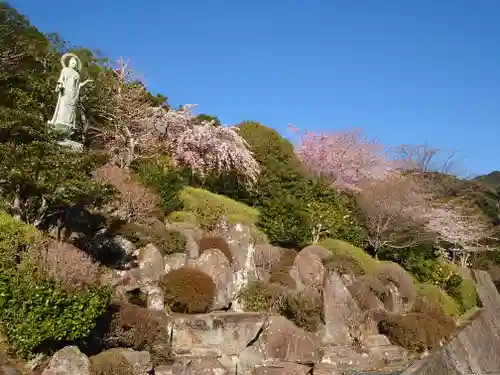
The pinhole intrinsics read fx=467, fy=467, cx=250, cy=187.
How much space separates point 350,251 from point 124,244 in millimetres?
9612

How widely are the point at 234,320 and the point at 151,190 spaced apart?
19.3ft

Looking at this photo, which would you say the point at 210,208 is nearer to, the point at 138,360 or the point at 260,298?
the point at 260,298

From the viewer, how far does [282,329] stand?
12.0 meters

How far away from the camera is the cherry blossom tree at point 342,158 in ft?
87.0

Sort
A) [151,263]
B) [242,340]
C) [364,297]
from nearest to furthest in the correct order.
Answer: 1. [242,340]
2. [151,263]
3. [364,297]

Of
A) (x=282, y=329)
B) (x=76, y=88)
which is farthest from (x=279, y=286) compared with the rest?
(x=76, y=88)

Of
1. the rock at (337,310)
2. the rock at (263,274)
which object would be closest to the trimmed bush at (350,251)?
the rock at (337,310)

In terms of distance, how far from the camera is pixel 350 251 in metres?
18.5

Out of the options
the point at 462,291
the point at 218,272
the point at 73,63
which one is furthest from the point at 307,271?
the point at 462,291

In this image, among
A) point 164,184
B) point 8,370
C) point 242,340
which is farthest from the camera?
point 164,184

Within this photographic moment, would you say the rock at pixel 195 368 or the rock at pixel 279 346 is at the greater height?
the rock at pixel 279 346

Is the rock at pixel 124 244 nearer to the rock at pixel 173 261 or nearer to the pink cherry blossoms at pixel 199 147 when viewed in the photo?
the rock at pixel 173 261

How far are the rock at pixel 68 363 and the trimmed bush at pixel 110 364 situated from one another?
0.74 feet

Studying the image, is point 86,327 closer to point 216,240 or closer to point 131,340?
point 131,340
